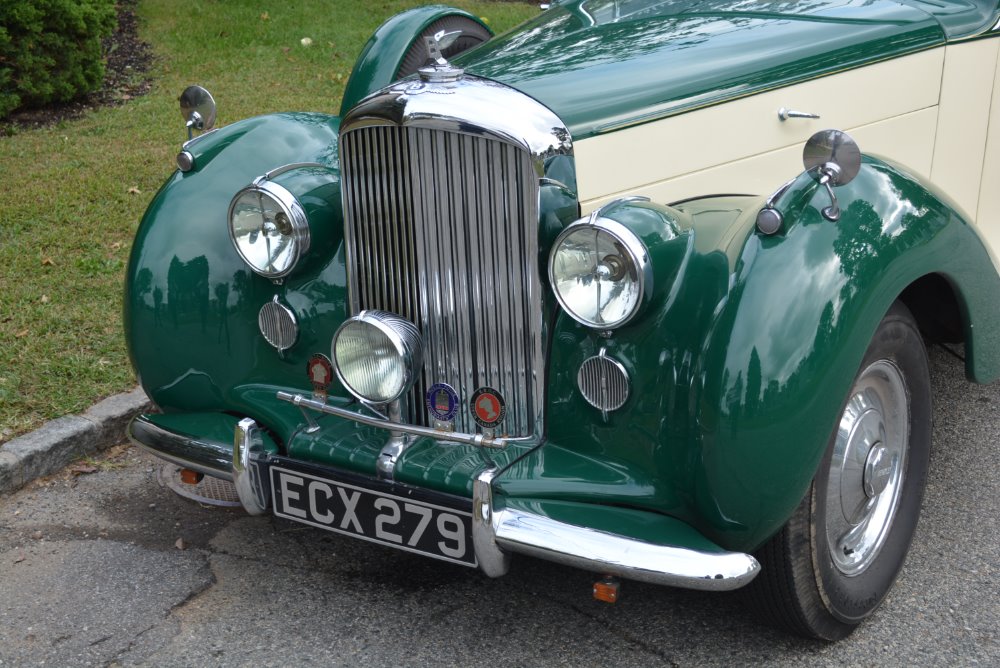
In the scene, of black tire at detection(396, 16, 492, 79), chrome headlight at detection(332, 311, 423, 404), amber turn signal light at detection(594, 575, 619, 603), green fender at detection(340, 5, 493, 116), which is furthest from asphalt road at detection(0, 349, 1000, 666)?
black tire at detection(396, 16, 492, 79)

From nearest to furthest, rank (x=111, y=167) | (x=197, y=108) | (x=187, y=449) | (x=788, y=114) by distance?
(x=187, y=449)
(x=788, y=114)
(x=197, y=108)
(x=111, y=167)

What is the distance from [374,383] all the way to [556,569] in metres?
0.76

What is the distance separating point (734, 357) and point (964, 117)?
1780 millimetres

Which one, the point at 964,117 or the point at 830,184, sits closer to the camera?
the point at 830,184

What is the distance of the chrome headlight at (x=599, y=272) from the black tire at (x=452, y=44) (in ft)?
5.09

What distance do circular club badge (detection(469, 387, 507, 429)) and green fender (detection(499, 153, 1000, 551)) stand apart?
119 mm

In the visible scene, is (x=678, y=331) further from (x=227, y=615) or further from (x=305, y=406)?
(x=227, y=615)

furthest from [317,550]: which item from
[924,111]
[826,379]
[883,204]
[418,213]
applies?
[924,111]

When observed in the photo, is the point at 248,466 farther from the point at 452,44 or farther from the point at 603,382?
the point at 452,44

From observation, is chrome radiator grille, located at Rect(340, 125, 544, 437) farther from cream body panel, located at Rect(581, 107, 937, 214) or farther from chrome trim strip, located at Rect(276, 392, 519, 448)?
cream body panel, located at Rect(581, 107, 937, 214)

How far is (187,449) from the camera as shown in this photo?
2.54 m

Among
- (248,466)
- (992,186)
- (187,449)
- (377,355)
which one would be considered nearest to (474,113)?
(377,355)

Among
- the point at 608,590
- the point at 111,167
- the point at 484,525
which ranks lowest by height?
the point at 111,167

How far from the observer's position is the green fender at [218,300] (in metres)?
2.59
